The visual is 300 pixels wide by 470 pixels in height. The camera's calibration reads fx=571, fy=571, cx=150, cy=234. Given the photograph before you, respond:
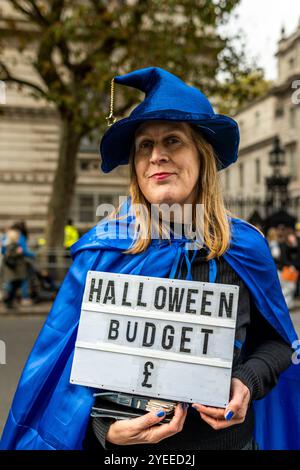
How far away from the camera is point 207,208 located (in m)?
2.02

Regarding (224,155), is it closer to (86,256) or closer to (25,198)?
(86,256)

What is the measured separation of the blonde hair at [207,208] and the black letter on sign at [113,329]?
262mm

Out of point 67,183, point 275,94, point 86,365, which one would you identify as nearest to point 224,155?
point 86,365

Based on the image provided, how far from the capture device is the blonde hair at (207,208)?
194 centimetres

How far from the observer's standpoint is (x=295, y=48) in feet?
130

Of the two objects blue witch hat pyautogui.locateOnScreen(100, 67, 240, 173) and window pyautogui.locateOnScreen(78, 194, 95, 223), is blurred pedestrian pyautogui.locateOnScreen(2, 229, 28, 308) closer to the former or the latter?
blue witch hat pyautogui.locateOnScreen(100, 67, 240, 173)

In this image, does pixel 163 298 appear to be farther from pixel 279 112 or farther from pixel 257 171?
pixel 257 171

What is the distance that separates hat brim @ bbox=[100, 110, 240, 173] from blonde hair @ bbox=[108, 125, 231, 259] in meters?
0.05

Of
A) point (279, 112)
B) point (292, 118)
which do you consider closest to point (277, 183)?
point (292, 118)

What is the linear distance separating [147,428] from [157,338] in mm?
269

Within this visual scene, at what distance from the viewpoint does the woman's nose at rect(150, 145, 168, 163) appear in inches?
76.0

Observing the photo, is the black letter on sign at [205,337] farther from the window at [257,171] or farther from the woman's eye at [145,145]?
the window at [257,171]

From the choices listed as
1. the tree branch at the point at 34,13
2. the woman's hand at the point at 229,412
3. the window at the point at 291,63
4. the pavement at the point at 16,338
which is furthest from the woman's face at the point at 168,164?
the window at the point at 291,63
